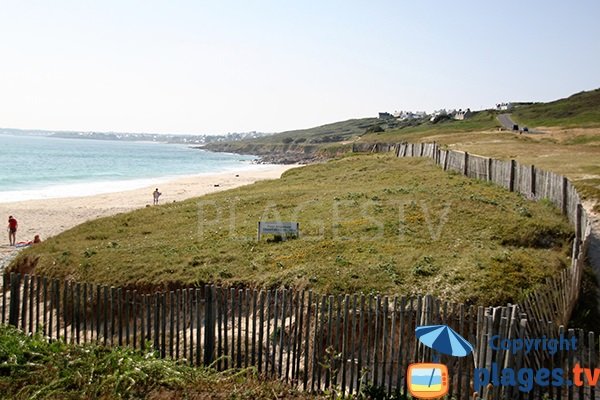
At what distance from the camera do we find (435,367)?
7.20m

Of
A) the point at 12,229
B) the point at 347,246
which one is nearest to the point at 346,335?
the point at 347,246

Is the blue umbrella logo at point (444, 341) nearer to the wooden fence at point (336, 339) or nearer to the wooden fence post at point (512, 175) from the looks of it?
A: the wooden fence at point (336, 339)

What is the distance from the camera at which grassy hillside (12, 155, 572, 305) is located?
12352 mm

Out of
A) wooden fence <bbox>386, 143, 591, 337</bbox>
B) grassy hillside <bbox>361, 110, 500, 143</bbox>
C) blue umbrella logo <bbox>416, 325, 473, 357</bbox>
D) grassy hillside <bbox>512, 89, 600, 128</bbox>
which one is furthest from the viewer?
grassy hillside <bbox>361, 110, 500, 143</bbox>

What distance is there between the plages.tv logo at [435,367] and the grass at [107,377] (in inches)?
82.4

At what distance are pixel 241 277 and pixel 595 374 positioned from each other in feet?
27.7

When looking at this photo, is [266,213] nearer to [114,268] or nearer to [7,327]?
[114,268]

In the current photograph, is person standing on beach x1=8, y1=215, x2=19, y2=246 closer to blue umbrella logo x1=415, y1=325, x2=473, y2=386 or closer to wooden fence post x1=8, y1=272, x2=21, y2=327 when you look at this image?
wooden fence post x1=8, y1=272, x2=21, y2=327

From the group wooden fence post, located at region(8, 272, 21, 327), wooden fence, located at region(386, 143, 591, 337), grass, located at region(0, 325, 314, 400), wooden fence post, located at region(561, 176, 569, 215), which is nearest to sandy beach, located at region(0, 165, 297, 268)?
wooden fence post, located at region(8, 272, 21, 327)

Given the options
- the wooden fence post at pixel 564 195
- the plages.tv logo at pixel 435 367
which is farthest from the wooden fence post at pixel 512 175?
the plages.tv logo at pixel 435 367

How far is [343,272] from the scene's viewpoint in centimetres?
1282

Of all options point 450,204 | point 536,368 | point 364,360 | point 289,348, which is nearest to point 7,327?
point 289,348

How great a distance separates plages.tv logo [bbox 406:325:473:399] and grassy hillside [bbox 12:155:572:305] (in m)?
4.25

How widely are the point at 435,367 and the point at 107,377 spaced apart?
476cm
